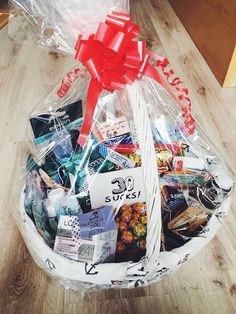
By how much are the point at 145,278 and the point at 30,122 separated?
0.35 metres

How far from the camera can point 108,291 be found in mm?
685

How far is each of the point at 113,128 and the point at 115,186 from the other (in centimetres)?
10

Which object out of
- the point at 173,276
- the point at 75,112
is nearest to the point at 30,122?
the point at 75,112

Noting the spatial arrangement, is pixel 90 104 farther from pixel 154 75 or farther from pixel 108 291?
pixel 108 291

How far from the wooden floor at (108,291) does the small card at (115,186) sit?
0.55 feet

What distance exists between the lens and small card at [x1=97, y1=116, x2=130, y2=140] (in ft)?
1.99

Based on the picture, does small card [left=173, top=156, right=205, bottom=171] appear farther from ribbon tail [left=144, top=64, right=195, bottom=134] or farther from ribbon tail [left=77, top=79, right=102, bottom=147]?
ribbon tail [left=77, top=79, right=102, bottom=147]

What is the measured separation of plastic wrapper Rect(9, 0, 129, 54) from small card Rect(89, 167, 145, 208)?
9.3 inches

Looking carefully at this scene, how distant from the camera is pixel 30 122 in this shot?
67cm

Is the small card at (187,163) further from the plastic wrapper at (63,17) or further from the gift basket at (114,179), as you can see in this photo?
the plastic wrapper at (63,17)

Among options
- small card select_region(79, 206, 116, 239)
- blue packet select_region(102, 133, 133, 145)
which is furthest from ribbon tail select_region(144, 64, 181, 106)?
small card select_region(79, 206, 116, 239)

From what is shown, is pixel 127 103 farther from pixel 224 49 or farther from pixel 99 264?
pixel 224 49

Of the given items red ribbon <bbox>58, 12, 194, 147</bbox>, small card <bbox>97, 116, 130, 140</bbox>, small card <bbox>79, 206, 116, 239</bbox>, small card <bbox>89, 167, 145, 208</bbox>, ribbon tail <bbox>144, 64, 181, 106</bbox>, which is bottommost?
small card <bbox>79, 206, 116, 239</bbox>

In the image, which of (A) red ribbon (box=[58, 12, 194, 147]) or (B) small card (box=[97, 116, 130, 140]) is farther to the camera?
(B) small card (box=[97, 116, 130, 140])
